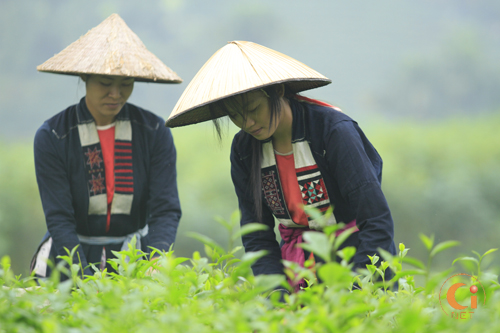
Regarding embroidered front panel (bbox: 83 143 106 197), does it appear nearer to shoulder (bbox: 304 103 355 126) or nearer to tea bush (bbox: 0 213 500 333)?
shoulder (bbox: 304 103 355 126)

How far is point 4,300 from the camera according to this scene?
72cm

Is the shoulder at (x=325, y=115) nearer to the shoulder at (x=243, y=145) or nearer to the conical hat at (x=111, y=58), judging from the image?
the shoulder at (x=243, y=145)

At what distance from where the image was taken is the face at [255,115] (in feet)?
4.40

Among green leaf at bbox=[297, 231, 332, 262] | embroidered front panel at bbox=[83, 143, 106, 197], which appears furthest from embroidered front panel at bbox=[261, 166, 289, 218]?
green leaf at bbox=[297, 231, 332, 262]

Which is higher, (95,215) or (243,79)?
(243,79)

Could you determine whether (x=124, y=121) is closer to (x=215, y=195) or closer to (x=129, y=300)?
(x=129, y=300)

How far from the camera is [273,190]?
1.53m

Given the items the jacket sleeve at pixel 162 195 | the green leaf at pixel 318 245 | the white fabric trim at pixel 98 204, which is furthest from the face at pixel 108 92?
the green leaf at pixel 318 245


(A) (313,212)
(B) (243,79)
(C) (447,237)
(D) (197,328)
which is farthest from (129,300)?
(C) (447,237)

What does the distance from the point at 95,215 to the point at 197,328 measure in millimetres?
1587

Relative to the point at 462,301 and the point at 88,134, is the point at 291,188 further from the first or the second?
the point at 88,134

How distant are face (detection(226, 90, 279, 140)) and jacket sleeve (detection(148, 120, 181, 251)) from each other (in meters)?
0.73

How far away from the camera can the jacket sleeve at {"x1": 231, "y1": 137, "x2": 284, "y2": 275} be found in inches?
60.6

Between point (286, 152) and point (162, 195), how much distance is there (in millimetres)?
701
